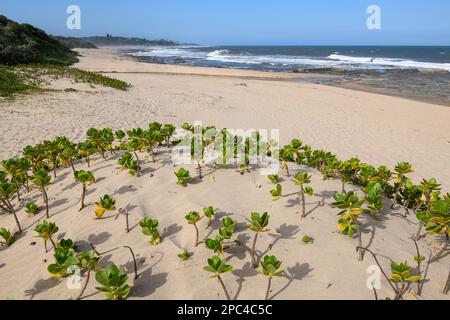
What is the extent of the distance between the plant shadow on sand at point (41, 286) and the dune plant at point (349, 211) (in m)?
2.37

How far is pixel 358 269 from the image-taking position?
8.81 ft

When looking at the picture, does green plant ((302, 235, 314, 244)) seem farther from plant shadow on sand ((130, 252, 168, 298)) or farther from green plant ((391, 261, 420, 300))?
plant shadow on sand ((130, 252, 168, 298))

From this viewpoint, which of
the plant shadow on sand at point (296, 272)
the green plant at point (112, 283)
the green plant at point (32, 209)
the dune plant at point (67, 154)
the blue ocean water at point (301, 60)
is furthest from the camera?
the blue ocean water at point (301, 60)

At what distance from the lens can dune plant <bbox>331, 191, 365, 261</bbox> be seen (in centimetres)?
282

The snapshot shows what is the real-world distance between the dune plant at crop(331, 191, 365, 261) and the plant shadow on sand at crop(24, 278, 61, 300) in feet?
7.78

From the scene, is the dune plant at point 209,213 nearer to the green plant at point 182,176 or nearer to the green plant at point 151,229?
the green plant at point 151,229

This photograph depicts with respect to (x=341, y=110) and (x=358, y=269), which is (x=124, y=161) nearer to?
(x=358, y=269)

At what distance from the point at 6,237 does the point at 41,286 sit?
89cm

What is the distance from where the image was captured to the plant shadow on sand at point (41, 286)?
263 cm

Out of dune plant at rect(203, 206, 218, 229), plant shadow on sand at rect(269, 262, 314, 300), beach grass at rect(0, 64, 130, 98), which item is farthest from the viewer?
beach grass at rect(0, 64, 130, 98)

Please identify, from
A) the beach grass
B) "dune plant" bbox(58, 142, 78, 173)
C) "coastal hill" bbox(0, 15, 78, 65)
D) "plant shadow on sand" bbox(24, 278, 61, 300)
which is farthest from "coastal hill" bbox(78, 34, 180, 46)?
"plant shadow on sand" bbox(24, 278, 61, 300)

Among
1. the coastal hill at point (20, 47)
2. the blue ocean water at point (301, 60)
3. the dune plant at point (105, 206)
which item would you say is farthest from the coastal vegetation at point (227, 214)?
the blue ocean water at point (301, 60)
